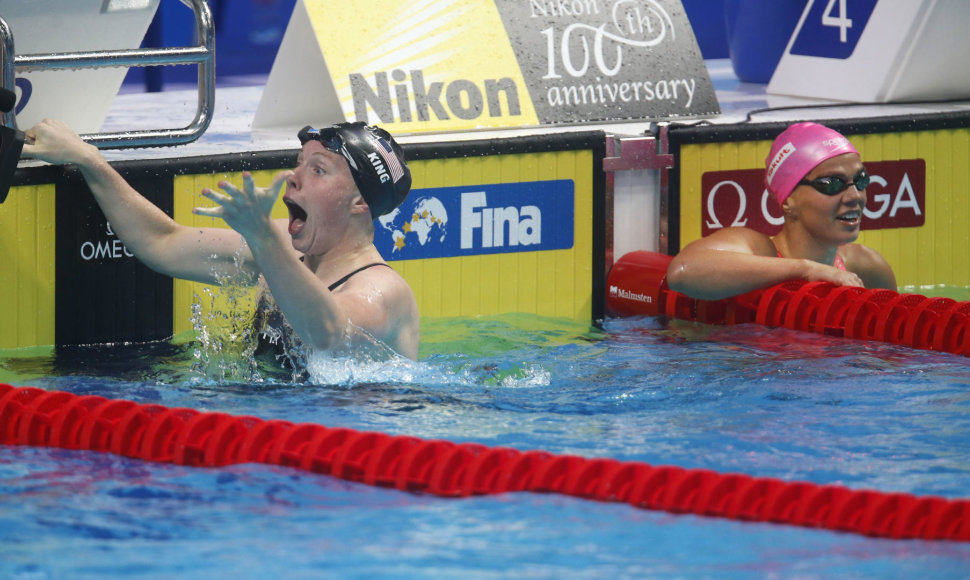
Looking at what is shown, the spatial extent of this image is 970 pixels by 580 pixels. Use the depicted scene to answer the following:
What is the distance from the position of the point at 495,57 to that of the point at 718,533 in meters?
3.03

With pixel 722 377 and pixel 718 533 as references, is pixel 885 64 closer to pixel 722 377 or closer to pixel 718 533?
pixel 722 377

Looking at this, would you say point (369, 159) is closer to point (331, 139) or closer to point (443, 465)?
point (331, 139)

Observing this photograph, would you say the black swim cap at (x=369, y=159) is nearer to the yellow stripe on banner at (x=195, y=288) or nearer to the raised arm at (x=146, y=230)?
the raised arm at (x=146, y=230)

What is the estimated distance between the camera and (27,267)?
4402 mm

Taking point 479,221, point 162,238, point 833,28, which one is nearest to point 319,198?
point 162,238

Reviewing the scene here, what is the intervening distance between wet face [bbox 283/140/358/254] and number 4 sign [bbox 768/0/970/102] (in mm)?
3038

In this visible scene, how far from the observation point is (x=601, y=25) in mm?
5621

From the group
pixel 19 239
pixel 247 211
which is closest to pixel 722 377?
pixel 247 211

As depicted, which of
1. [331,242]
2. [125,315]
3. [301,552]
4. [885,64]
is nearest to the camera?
[301,552]

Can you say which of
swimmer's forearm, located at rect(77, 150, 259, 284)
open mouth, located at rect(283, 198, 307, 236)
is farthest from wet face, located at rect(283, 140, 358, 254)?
swimmer's forearm, located at rect(77, 150, 259, 284)

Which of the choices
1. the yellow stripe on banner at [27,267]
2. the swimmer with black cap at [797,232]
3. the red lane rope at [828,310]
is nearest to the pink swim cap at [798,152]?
the swimmer with black cap at [797,232]

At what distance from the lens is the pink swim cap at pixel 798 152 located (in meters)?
4.87

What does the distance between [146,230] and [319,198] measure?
0.65m

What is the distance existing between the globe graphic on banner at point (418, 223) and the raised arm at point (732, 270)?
84 cm
